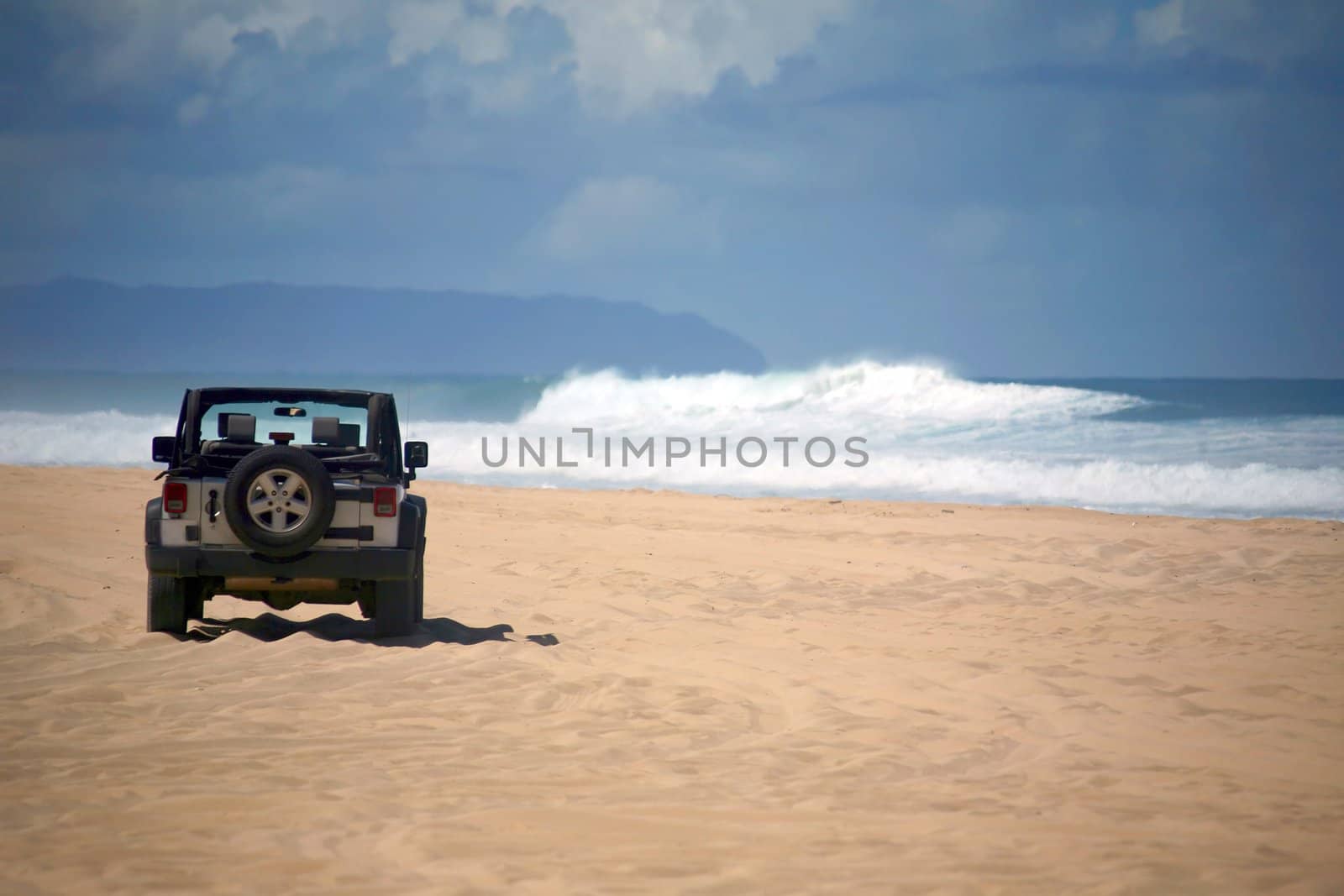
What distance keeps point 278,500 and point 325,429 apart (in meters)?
0.74

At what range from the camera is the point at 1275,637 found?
27.7 feet

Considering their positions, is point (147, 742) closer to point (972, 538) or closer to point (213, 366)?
point (972, 538)

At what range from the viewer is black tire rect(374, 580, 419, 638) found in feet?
25.1

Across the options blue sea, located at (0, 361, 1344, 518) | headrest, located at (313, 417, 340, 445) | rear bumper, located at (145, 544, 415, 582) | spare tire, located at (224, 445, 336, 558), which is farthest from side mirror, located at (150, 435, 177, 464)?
blue sea, located at (0, 361, 1344, 518)

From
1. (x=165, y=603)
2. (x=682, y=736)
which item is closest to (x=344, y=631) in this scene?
(x=165, y=603)

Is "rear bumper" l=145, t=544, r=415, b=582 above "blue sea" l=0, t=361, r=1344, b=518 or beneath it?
beneath

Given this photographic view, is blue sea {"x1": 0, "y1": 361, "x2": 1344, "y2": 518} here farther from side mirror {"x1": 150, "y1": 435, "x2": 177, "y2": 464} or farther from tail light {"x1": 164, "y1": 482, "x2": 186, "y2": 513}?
tail light {"x1": 164, "y1": 482, "x2": 186, "y2": 513}

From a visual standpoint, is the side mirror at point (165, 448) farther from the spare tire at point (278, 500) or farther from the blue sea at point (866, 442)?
the blue sea at point (866, 442)

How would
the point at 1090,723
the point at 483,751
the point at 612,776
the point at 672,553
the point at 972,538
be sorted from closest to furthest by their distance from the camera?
the point at 612,776 < the point at 483,751 < the point at 1090,723 < the point at 672,553 < the point at 972,538

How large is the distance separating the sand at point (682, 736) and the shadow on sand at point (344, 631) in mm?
44

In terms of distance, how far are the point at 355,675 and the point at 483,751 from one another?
1.73m

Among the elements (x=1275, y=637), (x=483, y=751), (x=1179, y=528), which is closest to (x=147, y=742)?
(x=483, y=751)

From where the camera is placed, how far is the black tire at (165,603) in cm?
761

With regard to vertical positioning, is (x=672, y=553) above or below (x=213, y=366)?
below
